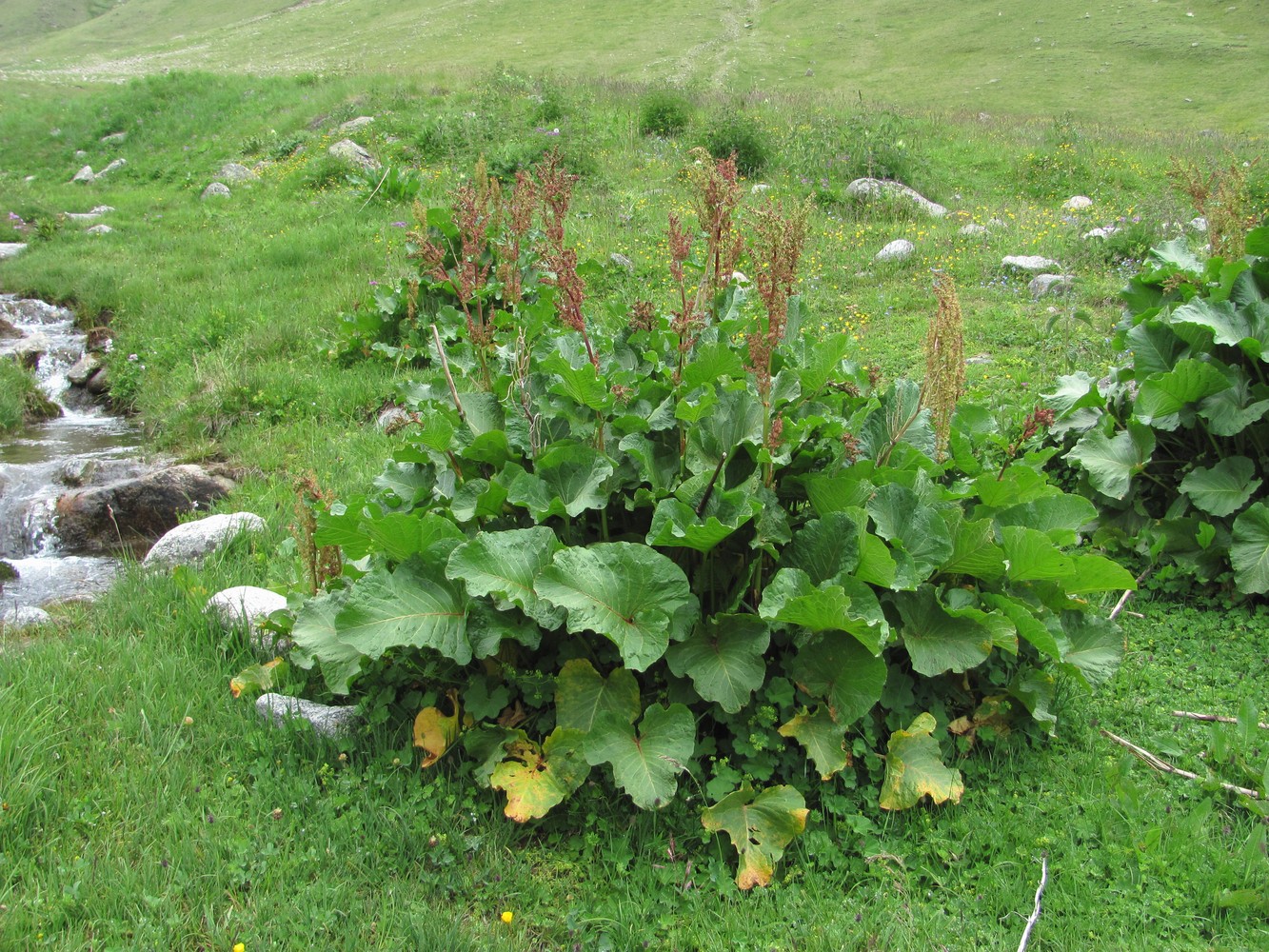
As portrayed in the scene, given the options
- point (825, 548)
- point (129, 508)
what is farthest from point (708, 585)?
point (129, 508)

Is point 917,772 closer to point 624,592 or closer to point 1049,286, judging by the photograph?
point 624,592

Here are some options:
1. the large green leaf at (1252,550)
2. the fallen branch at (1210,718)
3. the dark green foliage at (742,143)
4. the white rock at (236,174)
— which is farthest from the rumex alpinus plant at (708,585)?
the white rock at (236,174)

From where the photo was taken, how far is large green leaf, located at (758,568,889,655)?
2.64 metres

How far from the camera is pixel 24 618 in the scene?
14.5 ft

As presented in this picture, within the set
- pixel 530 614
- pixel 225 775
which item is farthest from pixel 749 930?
pixel 225 775

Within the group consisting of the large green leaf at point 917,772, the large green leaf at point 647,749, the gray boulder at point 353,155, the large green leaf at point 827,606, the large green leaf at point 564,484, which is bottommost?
the large green leaf at point 917,772

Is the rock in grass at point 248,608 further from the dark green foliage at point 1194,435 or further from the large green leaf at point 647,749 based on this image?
the dark green foliage at point 1194,435

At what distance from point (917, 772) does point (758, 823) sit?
0.58m

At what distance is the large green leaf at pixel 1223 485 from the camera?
407 cm

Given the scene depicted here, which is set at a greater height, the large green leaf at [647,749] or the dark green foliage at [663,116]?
the large green leaf at [647,749]

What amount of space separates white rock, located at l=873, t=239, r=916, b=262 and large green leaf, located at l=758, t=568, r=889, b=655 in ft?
23.3

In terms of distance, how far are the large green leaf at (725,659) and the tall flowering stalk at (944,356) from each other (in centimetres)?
96

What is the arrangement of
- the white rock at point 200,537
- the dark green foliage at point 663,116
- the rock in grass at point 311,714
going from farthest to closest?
the dark green foliage at point 663,116
the white rock at point 200,537
the rock in grass at point 311,714

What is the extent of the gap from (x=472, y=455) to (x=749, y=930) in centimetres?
192
